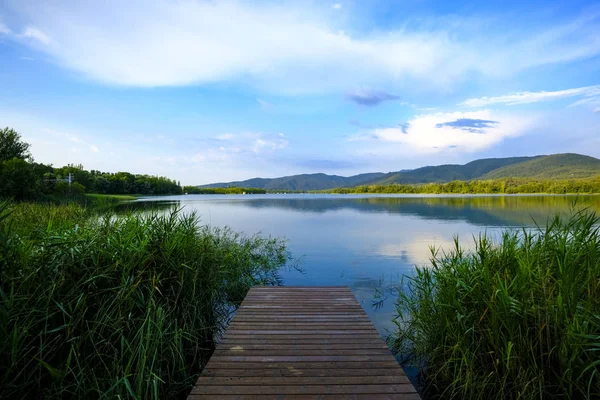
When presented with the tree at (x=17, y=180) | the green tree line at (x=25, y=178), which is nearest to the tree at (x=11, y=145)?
the green tree line at (x=25, y=178)

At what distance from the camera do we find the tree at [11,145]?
37219 mm

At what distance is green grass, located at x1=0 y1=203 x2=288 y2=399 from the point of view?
262cm

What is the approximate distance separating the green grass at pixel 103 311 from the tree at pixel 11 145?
47.1 meters

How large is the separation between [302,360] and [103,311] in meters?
2.30

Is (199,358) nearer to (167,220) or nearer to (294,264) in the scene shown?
(167,220)

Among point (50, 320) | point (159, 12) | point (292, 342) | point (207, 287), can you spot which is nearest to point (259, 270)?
point (207, 287)

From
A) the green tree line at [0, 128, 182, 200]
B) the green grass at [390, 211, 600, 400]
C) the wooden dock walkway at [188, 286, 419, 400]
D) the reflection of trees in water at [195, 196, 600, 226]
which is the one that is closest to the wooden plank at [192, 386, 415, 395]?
the wooden dock walkway at [188, 286, 419, 400]

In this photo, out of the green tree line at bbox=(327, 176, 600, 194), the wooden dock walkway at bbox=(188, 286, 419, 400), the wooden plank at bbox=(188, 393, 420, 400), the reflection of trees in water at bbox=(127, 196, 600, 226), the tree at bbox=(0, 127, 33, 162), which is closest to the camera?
the wooden plank at bbox=(188, 393, 420, 400)

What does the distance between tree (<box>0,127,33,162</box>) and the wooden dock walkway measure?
4856cm

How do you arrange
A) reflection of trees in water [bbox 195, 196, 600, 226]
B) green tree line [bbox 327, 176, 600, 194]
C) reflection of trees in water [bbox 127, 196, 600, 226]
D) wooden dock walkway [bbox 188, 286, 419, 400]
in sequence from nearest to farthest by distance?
wooden dock walkway [bbox 188, 286, 419, 400], reflection of trees in water [bbox 127, 196, 600, 226], reflection of trees in water [bbox 195, 196, 600, 226], green tree line [bbox 327, 176, 600, 194]

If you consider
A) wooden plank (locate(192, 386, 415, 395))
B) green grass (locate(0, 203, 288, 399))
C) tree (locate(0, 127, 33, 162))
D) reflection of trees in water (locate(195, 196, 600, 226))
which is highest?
tree (locate(0, 127, 33, 162))

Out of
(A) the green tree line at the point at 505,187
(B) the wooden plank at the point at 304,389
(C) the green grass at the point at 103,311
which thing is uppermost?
(A) the green tree line at the point at 505,187

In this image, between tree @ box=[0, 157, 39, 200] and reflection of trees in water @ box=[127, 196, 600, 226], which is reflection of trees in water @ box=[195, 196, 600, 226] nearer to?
reflection of trees in water @ box=[127, 196, 600, 226]

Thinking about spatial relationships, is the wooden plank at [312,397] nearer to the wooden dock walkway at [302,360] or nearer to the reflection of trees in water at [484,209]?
the wooden dock walkway at [302,360]
